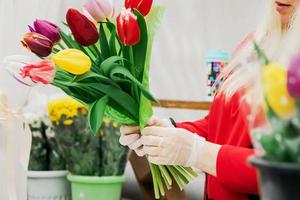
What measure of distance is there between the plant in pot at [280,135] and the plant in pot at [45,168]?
60.2 inches

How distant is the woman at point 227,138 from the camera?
1088 mm

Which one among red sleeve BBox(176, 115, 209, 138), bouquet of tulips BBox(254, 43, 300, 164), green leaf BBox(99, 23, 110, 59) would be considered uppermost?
green leaf BBox(99, 23, 110, 59)

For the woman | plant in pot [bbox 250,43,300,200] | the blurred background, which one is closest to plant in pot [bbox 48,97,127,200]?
the blurred background

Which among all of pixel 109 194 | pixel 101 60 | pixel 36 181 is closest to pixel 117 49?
pixel 101 60

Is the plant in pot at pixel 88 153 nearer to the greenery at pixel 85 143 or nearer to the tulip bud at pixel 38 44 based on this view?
the greenery at pixel 85 143

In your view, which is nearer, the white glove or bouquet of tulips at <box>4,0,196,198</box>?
bouquet of tulips at <box>4,0,196,198</box>

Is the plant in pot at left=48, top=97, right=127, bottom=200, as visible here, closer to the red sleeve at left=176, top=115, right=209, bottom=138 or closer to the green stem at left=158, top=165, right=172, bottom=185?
the red sleeve at left=176, top=115, right=209, bottom=138

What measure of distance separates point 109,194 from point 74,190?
140mm

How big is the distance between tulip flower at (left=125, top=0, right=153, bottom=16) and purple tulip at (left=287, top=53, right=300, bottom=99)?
0.57 m

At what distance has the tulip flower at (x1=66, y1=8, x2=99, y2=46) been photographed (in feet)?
3.23

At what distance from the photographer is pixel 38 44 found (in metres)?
1.05

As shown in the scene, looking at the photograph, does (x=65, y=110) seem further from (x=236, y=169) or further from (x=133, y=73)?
(x=236, y=169)

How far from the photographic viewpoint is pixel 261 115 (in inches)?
23.0

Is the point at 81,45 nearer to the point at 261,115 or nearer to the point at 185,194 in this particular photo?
the point at 261,115
